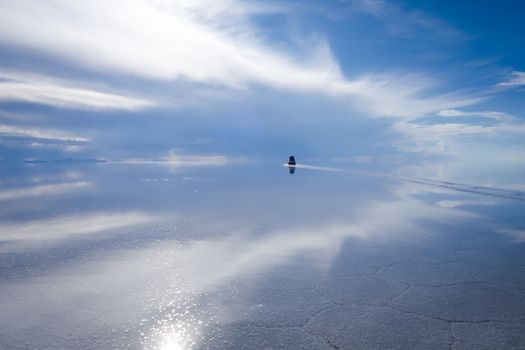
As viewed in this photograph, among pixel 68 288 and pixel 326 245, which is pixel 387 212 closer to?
pixel 326 245

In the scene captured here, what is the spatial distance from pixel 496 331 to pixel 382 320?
146 cm

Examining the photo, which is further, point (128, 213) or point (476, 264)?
point (128, 213)

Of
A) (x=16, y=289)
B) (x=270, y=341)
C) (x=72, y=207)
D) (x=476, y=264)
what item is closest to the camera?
(x=270, y=341)

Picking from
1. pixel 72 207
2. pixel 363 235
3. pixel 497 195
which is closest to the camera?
pixel 363 235

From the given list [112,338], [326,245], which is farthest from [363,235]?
[112,338]

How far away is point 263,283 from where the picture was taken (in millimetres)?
5758

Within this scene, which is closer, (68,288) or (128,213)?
(68,288)

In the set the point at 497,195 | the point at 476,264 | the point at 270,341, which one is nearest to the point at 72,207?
the point at 270,341

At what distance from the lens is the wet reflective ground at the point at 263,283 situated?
4.00 metres

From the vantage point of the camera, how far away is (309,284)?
568 centimetres

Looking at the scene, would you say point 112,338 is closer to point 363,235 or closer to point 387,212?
point 363,235

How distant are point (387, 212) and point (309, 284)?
29.9ft

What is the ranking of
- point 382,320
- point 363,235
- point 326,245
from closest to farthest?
point 382,320 < point 326,245 < point 363,235

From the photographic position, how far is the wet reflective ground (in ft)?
13.1
